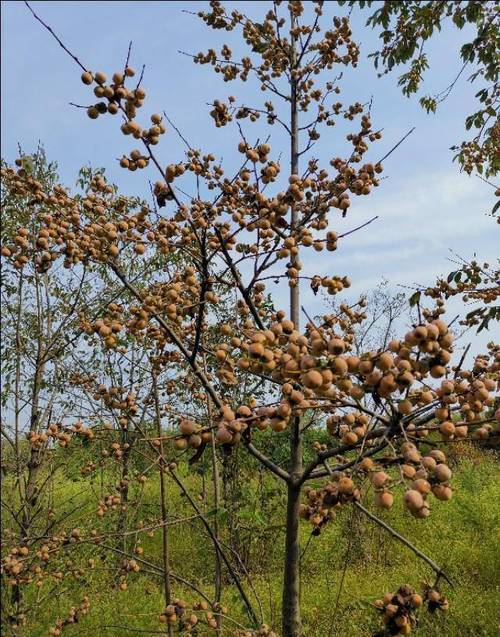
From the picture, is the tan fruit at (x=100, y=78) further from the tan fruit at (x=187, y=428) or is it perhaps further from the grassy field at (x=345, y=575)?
the grassy field at (x=345, y=575)

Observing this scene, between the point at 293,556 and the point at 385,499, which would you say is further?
the point at 293,556

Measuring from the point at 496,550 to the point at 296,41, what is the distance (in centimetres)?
862

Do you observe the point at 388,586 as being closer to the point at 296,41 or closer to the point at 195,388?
the point at 195,388

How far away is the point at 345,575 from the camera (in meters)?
8.19

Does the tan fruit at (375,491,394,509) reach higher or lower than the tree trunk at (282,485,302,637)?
higher

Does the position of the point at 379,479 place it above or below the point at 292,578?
above

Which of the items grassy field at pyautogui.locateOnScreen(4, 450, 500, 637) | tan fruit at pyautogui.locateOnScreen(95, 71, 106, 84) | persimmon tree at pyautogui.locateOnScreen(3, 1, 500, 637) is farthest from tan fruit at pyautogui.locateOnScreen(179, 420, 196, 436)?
grassy field at pyautogui.locateOnScreen(4, 450, 500, 637)

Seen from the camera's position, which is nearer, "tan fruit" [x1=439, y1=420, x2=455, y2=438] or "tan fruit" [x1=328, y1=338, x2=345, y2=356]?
"tan fruit" [x1=328, y1=338, x2=345, y2=356]

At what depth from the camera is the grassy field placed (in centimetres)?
614

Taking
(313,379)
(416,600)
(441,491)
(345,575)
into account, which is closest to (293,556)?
(416,600)

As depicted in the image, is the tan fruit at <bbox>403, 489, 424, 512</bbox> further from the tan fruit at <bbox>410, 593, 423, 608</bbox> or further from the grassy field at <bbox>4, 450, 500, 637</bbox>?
the grassy field at <bbox>4, 450, 500, 637</bbox>

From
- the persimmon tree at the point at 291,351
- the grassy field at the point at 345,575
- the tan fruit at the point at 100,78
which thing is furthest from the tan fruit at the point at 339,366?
the grassy field at the point at 345,575

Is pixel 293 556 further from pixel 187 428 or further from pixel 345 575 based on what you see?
pixel 345 575

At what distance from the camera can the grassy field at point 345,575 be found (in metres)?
6.14
